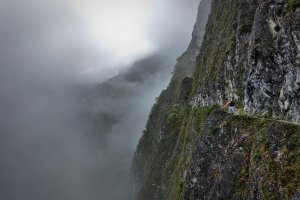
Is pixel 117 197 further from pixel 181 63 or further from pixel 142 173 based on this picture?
pixel 181 63

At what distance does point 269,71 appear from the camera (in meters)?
29.0

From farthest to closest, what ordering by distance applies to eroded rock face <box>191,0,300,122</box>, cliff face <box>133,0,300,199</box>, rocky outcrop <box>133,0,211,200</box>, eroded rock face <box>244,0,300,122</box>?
rocky outcrop <box>133,0,211,200</box> → eroded rock face <box>191,0,300,122</box> → eroded rock face <box>244,0,300,122</box> → cliff face <box>133,0,300,199</box>

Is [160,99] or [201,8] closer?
[160,99]

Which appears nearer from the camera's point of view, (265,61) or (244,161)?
(244,161)

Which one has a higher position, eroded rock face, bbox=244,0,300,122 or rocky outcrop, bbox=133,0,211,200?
rocky outcrop, bbox=133,0,211,200

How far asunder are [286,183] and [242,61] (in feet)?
55.5

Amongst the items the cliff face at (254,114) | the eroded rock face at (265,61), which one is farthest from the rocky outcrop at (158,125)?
the eroded rock face at (265,61)

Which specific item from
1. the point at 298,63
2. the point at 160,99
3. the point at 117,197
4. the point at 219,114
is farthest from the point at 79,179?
the point at 298,63

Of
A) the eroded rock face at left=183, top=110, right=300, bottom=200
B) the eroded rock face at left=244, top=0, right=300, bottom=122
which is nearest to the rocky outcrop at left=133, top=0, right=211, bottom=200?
the eroded rock face at left=183, top=110, right=300, bottom=200

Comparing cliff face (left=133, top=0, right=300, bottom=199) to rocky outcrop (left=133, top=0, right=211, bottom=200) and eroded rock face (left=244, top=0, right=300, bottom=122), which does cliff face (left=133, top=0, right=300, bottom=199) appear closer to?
eroded rock face (left=244, top=0, right=300, bottom=122)

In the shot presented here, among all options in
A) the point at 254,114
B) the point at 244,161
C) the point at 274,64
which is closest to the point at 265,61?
the point at 274,64

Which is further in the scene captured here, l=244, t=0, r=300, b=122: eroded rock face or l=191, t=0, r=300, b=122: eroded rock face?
l=191, t=0, r=300, b=122: eroded rock face

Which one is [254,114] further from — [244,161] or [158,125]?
[158,125]

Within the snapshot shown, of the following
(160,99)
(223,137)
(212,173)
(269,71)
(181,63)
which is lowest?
(212,173)
